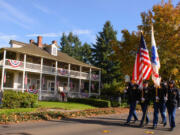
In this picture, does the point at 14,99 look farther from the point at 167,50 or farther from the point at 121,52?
the point at 167,50

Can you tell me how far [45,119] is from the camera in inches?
400

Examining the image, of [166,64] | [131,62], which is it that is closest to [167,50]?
[166,64]

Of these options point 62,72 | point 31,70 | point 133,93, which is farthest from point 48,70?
point 133,93

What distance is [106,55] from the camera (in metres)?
43.5

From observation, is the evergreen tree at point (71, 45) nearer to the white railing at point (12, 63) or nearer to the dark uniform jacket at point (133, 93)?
the white railing at point (12, 63)

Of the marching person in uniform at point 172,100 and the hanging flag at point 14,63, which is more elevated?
the hanging flag at point 14,63

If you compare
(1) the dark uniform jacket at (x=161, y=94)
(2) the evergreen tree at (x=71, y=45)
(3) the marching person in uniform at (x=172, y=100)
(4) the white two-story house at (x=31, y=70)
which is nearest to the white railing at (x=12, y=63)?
(4) the white two-story house at (x=31, y=70)

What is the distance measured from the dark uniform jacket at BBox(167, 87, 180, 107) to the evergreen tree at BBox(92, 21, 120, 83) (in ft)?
107

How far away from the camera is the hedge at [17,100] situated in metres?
15.0

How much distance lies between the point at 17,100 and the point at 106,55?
29815mm

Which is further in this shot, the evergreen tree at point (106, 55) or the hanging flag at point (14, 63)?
the evergreen tree at point (106, 55)

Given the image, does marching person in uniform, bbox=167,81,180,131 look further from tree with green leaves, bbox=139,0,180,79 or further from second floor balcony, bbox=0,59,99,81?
second floor balcony, bbox=0,59,99,81

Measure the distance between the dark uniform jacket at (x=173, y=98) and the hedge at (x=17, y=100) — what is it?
1105 centimetres

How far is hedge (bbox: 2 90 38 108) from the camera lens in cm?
1498
